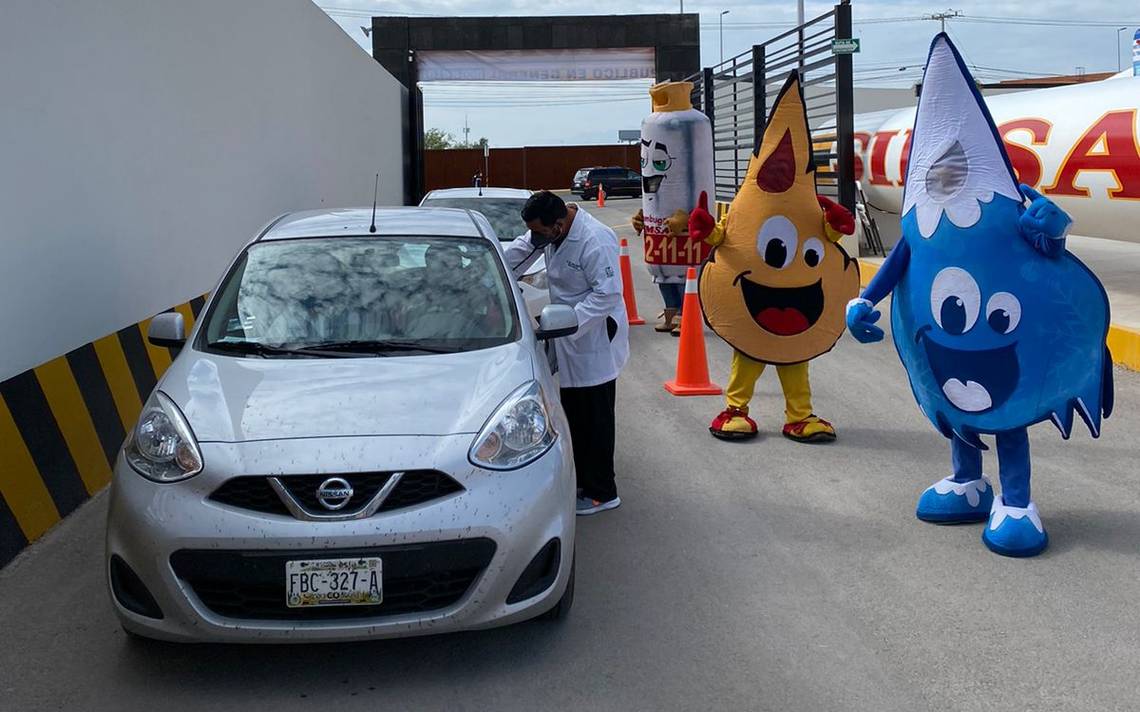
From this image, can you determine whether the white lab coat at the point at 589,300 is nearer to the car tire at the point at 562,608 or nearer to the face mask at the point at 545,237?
the face mask at the point at 545,237

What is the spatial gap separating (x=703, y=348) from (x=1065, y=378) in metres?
4.20

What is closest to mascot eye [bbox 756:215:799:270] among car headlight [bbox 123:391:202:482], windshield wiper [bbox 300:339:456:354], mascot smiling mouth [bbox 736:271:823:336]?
mascot smiling mouth [bbox 736:271:823:336]

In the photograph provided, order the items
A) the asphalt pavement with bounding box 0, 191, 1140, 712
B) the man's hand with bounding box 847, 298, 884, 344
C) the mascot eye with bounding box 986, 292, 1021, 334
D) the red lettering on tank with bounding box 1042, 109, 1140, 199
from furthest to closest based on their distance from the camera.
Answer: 1. the red lettering on tank with bounding box 1042, 109, 1140, 199
2. the man's hand with bounding box 847, 298, 884, 344
3. the mascot eye with bounding box 986, 292, 1021, 334
4. the asphalt pavement with bounding box 0, 191, 1140, 712

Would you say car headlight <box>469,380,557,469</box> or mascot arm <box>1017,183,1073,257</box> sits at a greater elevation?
mascot arm <box>1017,183,1073,257</box>

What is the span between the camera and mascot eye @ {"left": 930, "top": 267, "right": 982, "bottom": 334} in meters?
5.37

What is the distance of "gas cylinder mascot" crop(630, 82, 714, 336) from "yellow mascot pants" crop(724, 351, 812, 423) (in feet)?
14.7

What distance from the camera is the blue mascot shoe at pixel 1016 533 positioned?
5.31 m

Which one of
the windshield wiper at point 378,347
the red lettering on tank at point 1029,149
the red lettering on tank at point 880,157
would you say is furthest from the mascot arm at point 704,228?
the red lettering on tank at point 880,157

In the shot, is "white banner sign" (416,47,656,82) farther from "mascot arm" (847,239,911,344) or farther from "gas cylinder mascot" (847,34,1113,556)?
"gas cylinder mascot" (847,34,1113,556)

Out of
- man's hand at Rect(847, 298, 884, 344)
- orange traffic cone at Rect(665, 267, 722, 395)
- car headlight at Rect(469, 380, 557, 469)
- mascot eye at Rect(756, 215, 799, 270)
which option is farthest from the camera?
orange traffic cone at Rect(665, 267, 722, 395)

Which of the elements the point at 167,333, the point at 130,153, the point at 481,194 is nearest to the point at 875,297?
the point at 167,333

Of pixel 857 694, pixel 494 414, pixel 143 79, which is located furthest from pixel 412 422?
pixel 143 79

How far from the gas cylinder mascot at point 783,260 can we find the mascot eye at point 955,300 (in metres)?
1.91

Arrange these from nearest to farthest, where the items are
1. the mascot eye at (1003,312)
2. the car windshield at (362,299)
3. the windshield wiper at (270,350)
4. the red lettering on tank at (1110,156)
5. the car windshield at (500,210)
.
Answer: the windshield wiper at (270,350) → the car windshield at (362,299) → the mascot eye at (1003,312) → the car windshield at (500,210) → the red lettering on tank at (1110,156)
